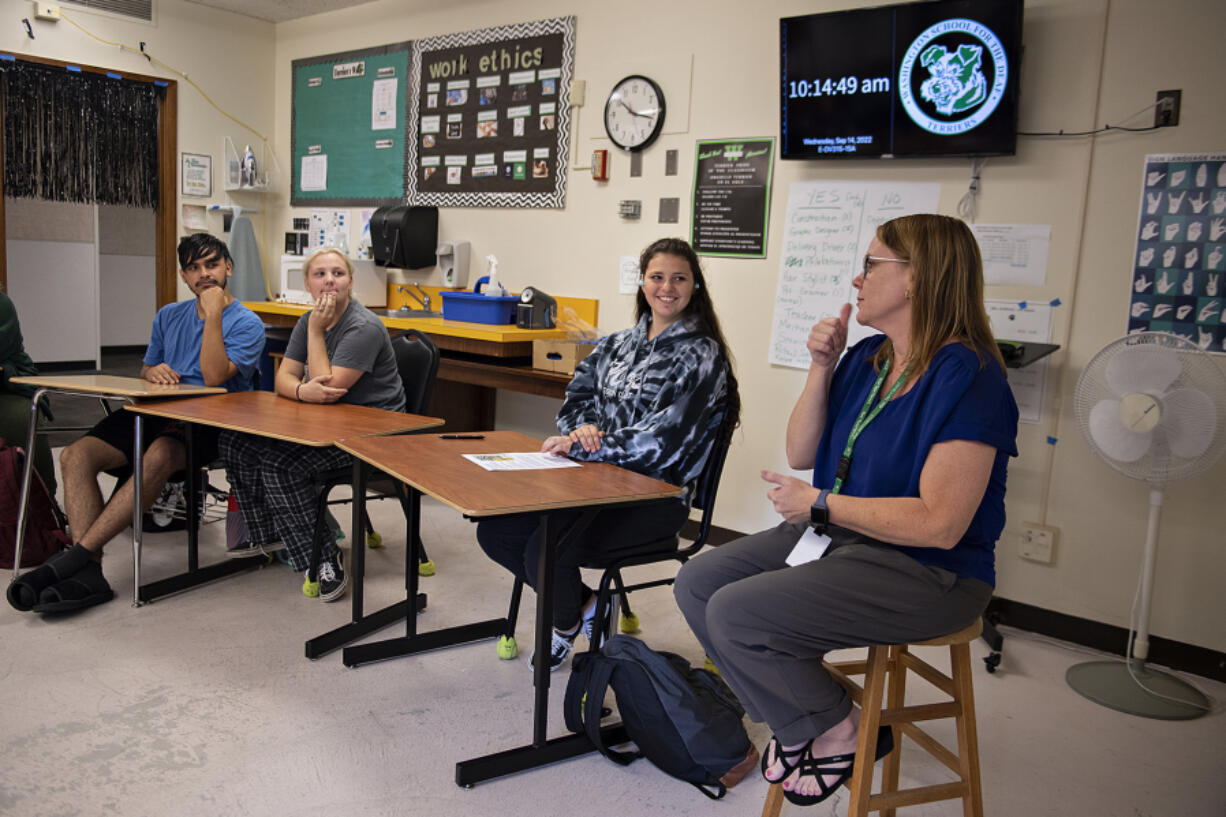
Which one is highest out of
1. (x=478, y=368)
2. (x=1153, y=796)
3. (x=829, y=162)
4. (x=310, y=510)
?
(x=829, y=162)

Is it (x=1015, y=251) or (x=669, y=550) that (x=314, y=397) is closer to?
(x=669, y=550)

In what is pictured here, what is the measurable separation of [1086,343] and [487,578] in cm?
228

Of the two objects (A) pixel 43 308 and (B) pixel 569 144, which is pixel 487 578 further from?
(A) pixel 43 308

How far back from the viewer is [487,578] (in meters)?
3.41

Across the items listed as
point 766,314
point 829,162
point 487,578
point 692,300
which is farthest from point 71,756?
point 829,162

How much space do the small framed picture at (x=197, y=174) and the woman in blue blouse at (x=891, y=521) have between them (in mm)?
5260

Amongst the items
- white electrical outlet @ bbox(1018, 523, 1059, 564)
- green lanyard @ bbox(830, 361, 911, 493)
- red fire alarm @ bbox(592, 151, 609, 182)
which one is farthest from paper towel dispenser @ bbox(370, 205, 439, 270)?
green lanyard @ bbox(830, 361, 911, 493)

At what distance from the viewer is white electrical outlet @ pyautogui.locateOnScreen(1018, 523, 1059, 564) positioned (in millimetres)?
3121

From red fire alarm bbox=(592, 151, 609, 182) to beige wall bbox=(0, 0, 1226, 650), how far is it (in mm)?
50

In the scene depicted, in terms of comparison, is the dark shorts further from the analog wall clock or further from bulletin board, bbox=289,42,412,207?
bulletin board, bbox=289,42,412,207

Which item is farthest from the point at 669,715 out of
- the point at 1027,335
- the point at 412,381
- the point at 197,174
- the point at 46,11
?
the point at 46,11

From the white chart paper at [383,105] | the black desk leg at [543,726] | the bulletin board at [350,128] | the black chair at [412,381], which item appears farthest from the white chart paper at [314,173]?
the black desk leg at [543,726]

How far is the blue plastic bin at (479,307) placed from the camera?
4.43m

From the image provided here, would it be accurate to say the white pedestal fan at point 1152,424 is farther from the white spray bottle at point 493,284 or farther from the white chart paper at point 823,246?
the white spray bottle at point 493,284
